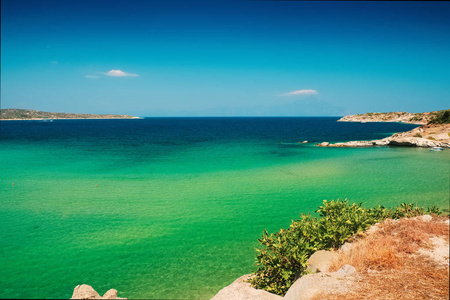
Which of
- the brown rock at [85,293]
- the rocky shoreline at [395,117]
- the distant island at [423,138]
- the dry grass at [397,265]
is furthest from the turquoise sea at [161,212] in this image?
the rocky shoreline at [395,117]

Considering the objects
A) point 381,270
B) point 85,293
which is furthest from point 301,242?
point 85,293

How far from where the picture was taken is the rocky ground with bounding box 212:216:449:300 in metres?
6.82

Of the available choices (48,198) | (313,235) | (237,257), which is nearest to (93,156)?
(48,198)

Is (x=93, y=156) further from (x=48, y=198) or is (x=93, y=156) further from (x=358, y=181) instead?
(x=358, y=181)

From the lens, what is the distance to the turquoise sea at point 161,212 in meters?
12.0

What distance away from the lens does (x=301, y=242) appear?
952 centimetres

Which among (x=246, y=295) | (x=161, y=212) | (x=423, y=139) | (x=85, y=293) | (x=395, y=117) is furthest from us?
(x=395, y=117)

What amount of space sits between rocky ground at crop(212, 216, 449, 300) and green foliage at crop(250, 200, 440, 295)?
0.50 meters

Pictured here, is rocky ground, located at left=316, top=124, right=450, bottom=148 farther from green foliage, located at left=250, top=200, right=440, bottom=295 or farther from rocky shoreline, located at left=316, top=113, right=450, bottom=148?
green foliage, located at left=250, top=200, right=440, bottom=295

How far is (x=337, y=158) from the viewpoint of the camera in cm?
4381

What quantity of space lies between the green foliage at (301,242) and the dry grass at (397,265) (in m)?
0.87

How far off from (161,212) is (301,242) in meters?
13.0

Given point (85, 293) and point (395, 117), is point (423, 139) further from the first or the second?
point (395, 117)

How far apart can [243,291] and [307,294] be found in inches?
81.7
